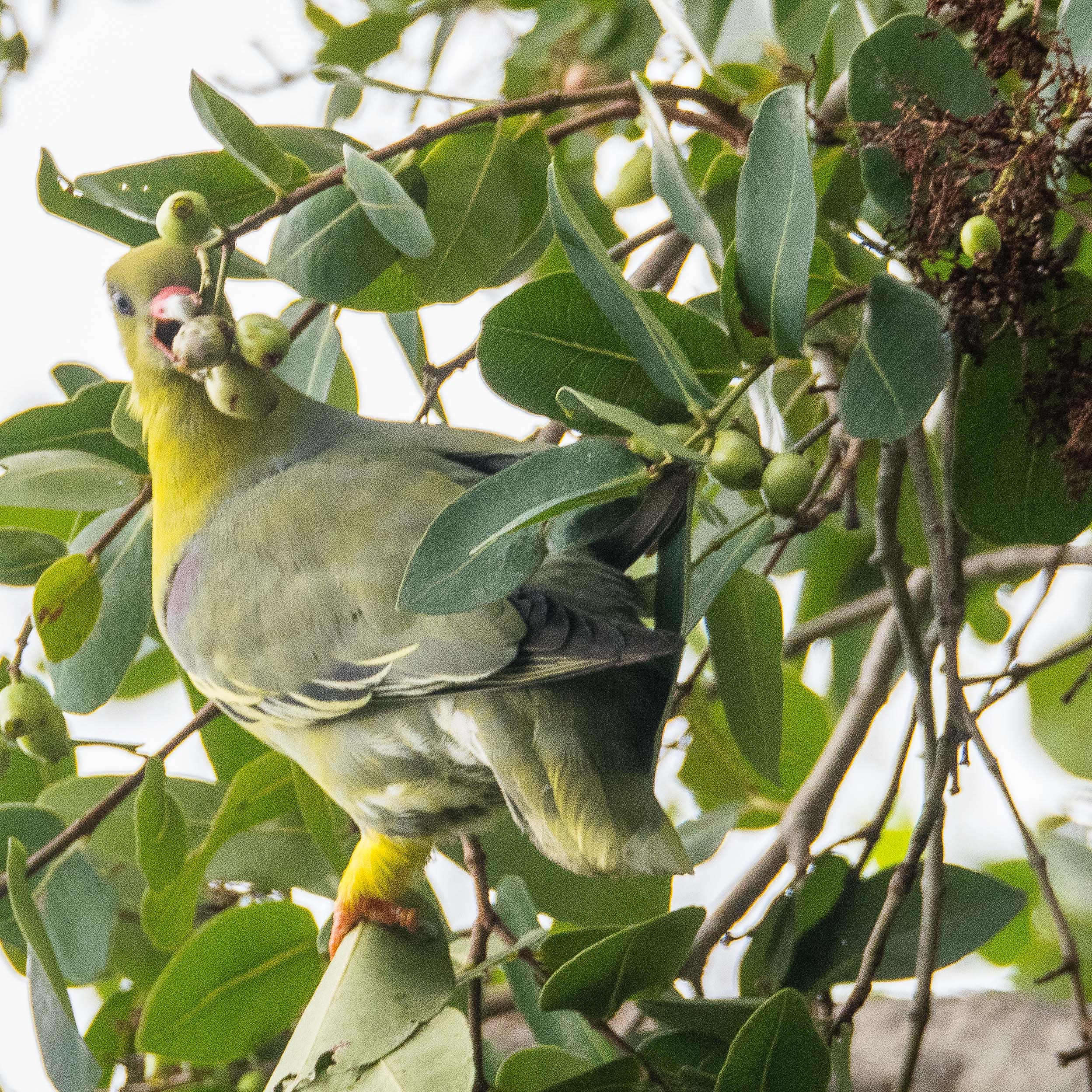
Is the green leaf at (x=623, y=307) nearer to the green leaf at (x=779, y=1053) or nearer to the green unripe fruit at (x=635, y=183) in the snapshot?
the green leaf at (x=779, y=1053)

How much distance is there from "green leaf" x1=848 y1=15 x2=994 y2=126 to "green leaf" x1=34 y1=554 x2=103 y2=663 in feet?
2.75

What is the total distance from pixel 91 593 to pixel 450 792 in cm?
41

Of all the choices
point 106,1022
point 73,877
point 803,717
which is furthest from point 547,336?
point 106,1022

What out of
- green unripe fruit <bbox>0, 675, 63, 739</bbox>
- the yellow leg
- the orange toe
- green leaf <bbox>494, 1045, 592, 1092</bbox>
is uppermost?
green unripe fruit <bbox>0, 675, 63, 739</bbox>

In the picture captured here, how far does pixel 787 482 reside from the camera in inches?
35.4

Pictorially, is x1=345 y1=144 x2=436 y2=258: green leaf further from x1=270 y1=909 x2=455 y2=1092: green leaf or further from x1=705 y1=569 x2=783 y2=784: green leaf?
x1=270 y1=909 x2=455 y2=1092: green leaf

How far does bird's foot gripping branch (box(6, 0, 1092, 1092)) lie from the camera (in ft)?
2.96

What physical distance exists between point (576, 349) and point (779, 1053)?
0.56 meters

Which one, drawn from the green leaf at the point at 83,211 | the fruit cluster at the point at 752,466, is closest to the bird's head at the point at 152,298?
the green leaf at the point at 83,211

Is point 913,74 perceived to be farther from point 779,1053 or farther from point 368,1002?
point 368,1002

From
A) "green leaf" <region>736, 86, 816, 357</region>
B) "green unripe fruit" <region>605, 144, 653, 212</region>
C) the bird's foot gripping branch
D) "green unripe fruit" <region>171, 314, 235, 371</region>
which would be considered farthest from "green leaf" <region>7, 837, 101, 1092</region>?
"green unripe fruit" <region>605, 144, 653, 212</region>

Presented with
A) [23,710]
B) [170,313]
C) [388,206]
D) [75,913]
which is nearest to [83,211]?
[170,313]

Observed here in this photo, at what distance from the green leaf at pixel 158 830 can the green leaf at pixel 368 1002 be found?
198 mm

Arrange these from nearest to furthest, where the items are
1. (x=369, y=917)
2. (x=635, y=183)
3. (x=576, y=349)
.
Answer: (x=576, y=349) < (x=369, y=917) < (x=635, y=183)
